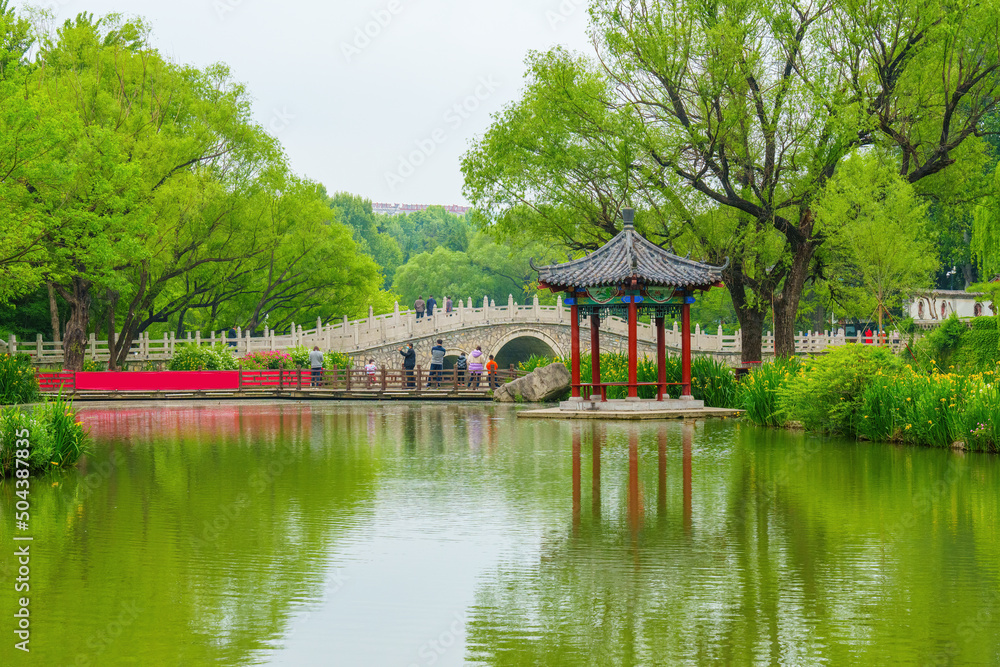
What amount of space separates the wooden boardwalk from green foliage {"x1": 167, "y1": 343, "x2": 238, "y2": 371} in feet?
11.7

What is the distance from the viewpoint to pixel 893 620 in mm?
6531

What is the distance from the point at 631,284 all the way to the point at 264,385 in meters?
16.8

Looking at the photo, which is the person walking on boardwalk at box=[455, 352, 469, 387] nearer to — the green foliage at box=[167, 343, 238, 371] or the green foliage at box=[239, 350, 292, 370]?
the green foliage at box=[239, 350, 292, 370]

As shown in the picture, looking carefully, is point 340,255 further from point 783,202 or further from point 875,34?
point 875,34

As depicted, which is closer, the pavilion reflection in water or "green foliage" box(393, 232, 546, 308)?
the pavilion reflection in water

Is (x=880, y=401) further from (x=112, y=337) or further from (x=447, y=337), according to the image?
(x=112, y=337)

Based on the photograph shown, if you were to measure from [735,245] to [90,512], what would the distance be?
76.3 feet

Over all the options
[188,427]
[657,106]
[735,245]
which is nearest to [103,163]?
[188,427]

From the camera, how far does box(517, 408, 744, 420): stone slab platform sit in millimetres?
23578

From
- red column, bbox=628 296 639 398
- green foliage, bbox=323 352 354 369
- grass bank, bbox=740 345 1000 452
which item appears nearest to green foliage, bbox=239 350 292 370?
green foliage, bbox=323 352 354 369

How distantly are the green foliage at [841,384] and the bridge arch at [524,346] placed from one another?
2298 centimetres

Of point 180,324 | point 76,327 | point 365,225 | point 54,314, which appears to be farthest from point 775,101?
point 365,225

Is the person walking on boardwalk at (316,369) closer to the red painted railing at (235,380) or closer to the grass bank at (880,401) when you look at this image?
the red painted railing at (235,380)

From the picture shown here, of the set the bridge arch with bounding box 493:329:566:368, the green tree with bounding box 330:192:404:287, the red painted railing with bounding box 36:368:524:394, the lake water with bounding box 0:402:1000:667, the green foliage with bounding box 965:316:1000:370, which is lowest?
the lake water with bounding box 0:402:1000:667
